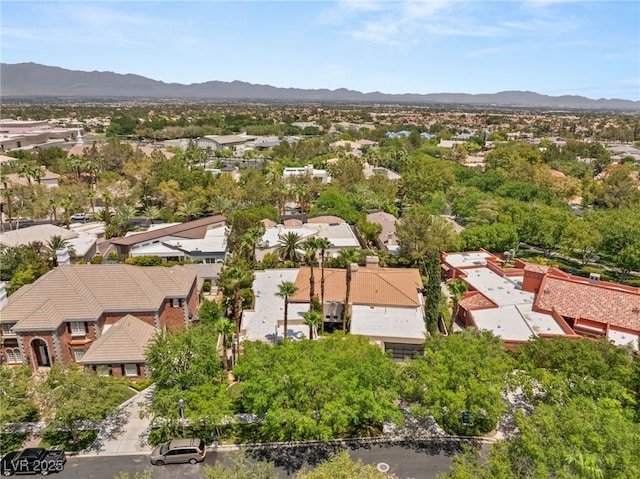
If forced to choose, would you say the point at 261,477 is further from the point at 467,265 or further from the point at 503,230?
the point at 503,230

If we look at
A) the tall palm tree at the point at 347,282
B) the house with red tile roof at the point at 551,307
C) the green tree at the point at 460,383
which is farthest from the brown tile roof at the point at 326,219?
the green tree at the point at 460,383

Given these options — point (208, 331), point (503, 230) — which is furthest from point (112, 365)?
point (503, 230)

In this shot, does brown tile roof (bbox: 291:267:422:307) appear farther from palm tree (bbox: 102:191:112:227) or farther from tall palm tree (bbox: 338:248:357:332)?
palm tree (bbox: 102:191:112:227)

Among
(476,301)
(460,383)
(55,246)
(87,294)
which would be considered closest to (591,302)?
(476,301)

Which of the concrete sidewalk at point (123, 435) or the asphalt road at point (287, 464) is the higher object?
the asphalt road at point (287, 464)

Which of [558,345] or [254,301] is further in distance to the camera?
[254,301]

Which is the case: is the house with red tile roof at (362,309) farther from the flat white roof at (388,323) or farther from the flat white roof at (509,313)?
the flat white roof at (509,313)

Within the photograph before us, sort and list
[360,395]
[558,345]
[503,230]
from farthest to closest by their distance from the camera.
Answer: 1. [503,230]
2. [558,345]
3. [360,395]
